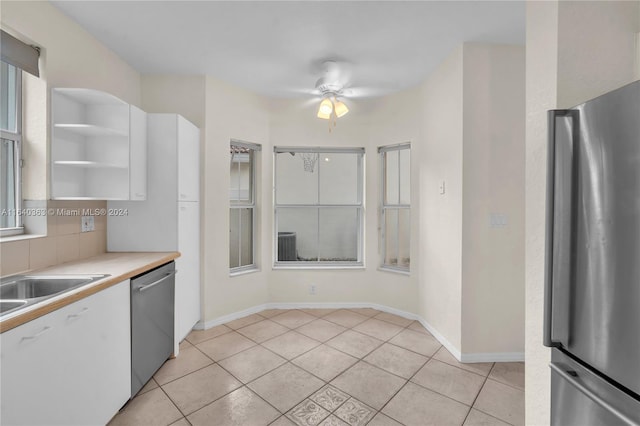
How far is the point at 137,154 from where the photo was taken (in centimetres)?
243

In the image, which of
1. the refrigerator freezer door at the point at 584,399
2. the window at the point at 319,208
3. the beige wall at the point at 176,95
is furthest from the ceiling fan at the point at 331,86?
the refrigerator freezer door at the point at 584,399

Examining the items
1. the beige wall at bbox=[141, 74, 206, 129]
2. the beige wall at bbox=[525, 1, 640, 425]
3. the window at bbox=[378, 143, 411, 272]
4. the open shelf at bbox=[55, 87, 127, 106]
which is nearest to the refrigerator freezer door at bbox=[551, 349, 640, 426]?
the beige wall at bbox=[525, 1, 640, 425]

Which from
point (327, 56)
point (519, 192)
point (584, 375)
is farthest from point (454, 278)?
point (327, 56)

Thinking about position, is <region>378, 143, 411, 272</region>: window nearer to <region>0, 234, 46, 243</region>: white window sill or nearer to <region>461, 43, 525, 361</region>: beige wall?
<region>461, 43, 525, 361</region>: beige wall

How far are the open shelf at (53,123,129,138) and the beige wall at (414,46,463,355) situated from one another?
279cm

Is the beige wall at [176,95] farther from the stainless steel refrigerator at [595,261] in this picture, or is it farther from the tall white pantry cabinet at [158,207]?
Result: the stainless steel refrigerator at [595,261]

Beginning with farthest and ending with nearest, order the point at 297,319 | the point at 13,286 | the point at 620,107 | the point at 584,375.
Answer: the point at 297,319 → the point at 13,286 → the point at 584,375 → the point at 620,107

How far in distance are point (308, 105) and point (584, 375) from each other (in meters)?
3.53

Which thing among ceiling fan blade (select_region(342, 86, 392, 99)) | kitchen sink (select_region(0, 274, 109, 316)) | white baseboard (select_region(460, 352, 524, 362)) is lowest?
white baseboard (select_region(460, 352, 524, 362))

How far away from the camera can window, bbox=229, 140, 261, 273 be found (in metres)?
3.60

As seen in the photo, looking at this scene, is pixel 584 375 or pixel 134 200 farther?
pixel 134 200

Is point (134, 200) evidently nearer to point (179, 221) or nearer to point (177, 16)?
point (179, 221)

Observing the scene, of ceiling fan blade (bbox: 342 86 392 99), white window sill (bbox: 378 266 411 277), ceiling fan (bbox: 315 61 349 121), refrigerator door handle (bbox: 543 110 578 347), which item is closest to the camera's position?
refrigerator door handle (bbox: 543 110 578 347)

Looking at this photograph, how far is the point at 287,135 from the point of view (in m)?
3.79
